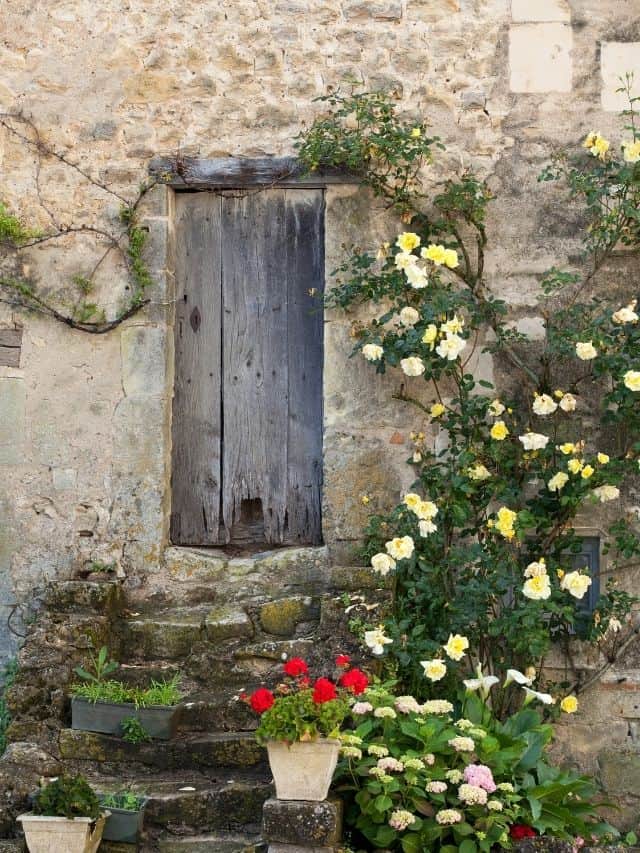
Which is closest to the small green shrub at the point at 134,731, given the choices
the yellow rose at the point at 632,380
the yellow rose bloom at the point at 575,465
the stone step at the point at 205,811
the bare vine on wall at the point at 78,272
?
the stone step at the point at 205,811

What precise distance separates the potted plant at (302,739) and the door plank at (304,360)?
1861 millimetres

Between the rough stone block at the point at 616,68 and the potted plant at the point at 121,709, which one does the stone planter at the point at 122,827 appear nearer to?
the potted plant at the point at 121,709

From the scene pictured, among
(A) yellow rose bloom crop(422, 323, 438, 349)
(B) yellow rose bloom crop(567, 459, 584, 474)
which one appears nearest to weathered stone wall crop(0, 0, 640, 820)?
(A) yellow rose bloom crop(422, 323, 438, 349)

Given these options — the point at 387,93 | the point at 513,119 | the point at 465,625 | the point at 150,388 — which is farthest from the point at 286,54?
the point at 465,625

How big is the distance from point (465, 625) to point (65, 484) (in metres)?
2.09

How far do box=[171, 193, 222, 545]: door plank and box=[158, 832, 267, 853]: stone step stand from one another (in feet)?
6.43

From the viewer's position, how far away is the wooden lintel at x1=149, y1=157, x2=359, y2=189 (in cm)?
609

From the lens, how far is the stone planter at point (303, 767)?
4.29m

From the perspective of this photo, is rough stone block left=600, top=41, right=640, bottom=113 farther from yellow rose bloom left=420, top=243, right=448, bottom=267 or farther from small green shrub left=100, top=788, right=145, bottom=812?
small green shrub left=100, top=788, right=145, bottom=812

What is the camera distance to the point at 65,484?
609 centimetres

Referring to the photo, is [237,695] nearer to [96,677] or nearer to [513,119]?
[96,677]

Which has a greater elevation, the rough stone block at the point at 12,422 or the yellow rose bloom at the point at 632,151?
the yellow rose bloom at the point at 632,151

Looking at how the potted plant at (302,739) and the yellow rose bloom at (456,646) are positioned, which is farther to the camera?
the yellow rose bloom at (456,646)

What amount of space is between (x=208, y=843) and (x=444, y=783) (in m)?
0.90
